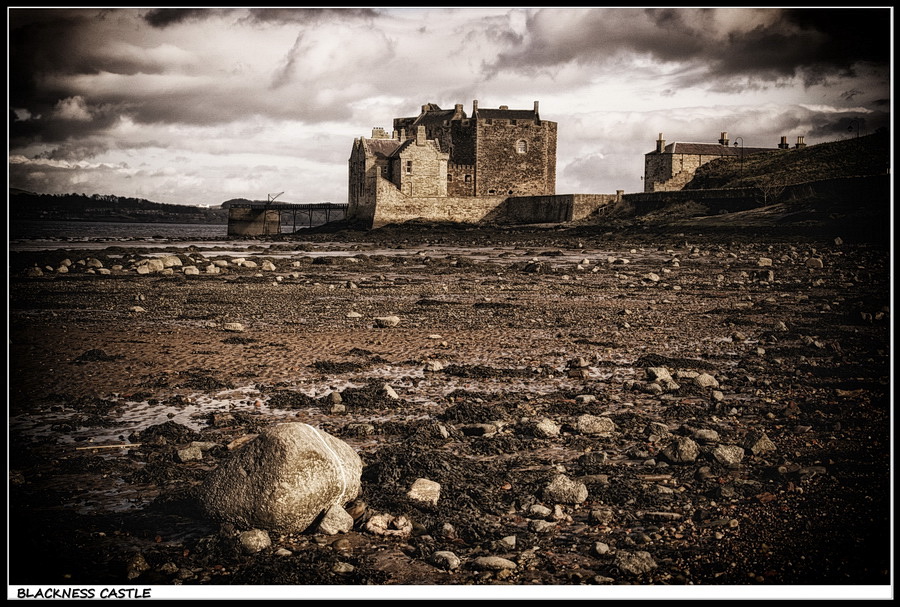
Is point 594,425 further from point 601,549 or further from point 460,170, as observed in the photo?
point 460,170

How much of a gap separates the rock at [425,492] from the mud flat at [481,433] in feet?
0.14

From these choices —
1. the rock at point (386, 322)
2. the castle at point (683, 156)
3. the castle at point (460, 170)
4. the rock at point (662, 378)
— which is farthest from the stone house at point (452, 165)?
the rock at point (662, 378)

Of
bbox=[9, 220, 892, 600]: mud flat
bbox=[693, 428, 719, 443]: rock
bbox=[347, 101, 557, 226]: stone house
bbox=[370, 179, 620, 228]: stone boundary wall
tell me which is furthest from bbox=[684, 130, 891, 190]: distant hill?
bbox=[693, 428, 719, 443]: rock

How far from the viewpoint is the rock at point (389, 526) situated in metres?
4.25

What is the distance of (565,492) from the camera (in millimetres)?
4758

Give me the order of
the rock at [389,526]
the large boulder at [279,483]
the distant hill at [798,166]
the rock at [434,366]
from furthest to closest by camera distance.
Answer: the distant hill at [798,166] < the rock at [434,366] < the rock at [389,526] < the large boulder at [279,483]

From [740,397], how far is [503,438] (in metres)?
2.90

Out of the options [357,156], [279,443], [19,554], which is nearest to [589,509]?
[279,443]

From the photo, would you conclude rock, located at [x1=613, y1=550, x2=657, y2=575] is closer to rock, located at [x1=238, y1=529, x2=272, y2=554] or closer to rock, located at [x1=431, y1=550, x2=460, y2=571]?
rock, located at [x1=431, y1=550, x2=460, y2=571]

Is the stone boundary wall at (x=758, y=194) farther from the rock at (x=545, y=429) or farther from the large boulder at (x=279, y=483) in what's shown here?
the large boulder at (x=279, y=483)

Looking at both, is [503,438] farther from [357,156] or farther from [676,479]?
[357,156]

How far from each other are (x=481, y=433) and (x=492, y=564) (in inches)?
93.9

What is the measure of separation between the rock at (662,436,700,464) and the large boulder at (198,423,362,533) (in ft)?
8.45

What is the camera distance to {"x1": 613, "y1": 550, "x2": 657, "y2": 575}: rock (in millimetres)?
3791
